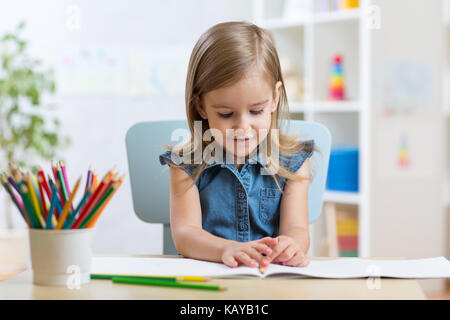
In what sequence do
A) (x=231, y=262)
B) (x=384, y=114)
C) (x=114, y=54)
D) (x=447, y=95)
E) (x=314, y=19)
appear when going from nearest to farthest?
(x=231, y=262), (x=384, y=114), (x=314, y=19), (x=447, y=95), (x=114, y=54)

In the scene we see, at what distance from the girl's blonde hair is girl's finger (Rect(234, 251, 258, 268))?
0.28 metres

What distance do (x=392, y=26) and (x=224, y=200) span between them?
1681 millimetres

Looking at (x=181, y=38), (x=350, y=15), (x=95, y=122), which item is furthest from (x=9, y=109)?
(x=350, y=15)

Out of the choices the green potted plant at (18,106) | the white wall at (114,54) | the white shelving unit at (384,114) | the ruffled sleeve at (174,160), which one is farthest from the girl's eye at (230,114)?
the white wall at (114,54)

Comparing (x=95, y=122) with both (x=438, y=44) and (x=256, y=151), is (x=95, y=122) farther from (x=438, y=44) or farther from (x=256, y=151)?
(x=256, y=151)

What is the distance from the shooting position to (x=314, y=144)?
114 cm

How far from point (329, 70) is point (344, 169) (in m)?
0.45

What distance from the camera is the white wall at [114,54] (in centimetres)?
301

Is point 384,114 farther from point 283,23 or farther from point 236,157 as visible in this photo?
point 236,157

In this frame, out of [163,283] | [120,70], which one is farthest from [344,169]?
[163,283]

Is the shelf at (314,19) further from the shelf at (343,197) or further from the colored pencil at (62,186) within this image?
the colored pencil at (62,186)

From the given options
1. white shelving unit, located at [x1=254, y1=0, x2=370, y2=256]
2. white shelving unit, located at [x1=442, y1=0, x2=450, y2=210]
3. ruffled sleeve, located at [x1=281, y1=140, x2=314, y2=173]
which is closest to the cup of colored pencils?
ruffled sleeve, located at [x1=281, y1=140, x2=314, y2=173]

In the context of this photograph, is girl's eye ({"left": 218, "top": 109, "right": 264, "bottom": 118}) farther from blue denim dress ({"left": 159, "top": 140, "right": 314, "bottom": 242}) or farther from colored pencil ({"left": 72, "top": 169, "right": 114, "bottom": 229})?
colored pencil ({"left": 72, "top": 169, "right": 114, "bottom": 229})

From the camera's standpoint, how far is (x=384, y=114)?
2471 millimetres
